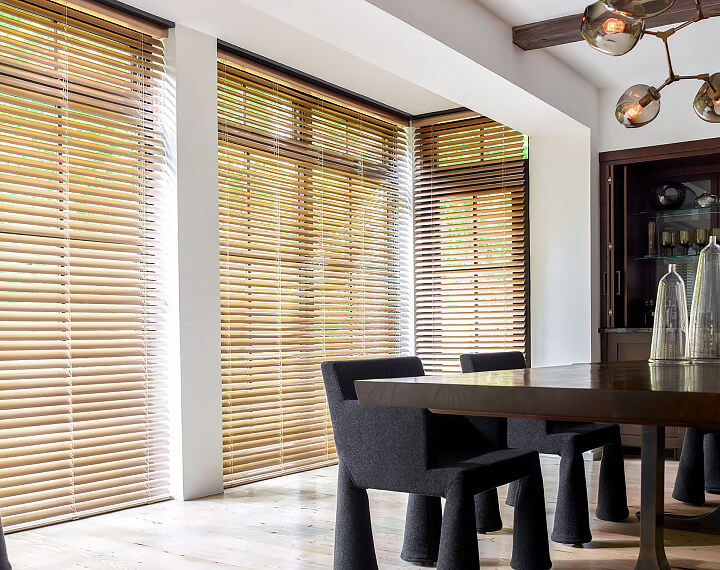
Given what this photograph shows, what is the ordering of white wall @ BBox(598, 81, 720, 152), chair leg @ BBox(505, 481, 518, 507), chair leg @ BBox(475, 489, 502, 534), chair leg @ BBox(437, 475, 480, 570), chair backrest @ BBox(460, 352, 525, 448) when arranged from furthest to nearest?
1. white wall @ BBox(598, 81, 720, 152)
2. chair leg @ BBox(505, 481, 518, 507)
3. chair leg @ BBox(475, 489, 502, 534)
4. chair backrest @ BBox(460, 352, 525, 448)
5. chair leg @ BBox(437, 475, 480, 570)

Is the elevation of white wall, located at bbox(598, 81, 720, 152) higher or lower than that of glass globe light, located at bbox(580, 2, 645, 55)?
higher

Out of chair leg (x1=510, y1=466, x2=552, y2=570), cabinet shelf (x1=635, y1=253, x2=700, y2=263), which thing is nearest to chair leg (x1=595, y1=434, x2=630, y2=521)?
chair leg (x1=510, y1=466, x2=552, y2=570)

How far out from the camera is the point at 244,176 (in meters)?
4.86

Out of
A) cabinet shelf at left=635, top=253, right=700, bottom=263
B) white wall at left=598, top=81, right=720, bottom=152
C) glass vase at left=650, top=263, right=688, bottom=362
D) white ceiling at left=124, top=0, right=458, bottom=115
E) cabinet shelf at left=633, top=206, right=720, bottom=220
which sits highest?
white ceiling at left=124, top=0, right=458, bottom=115

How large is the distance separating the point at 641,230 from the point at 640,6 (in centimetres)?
399

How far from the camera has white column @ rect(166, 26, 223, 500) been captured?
4.18 metres

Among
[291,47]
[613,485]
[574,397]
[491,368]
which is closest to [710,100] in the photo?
[491,368]

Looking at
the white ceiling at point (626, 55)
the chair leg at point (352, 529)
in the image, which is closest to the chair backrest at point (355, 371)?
the chair leg at point (352, 529)

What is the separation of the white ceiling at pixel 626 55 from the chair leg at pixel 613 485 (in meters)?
2.30

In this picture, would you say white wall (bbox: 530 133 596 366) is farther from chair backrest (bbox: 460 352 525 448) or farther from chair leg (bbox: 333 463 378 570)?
chair leg (bbox: 333 463 378 570)

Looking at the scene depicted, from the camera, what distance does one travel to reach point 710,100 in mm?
3395

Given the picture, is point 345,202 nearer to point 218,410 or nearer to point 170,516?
point 218,410

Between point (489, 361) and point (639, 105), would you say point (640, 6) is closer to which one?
point (639, 105)

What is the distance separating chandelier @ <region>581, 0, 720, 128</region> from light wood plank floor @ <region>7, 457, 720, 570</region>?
1793 millimetres
